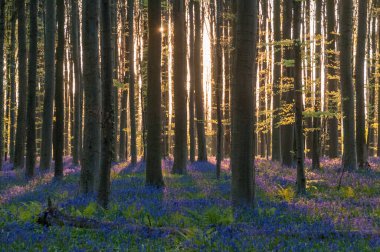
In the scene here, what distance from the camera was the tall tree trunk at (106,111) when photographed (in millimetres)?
10508

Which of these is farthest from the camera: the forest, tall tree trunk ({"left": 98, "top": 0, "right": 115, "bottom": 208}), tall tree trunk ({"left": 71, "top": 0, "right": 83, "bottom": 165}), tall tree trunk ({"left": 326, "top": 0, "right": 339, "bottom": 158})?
tall tree trunk ({"left": 71, "top": 0, "right": 83, "bottom": 165})

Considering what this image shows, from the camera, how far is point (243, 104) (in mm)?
10953

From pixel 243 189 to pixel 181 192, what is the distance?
12.5 ft

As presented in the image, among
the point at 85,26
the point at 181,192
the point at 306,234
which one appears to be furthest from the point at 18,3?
the point at 306,234

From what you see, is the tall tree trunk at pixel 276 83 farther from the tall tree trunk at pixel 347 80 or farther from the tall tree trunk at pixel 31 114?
the tall tree trunk at pixel 31 114

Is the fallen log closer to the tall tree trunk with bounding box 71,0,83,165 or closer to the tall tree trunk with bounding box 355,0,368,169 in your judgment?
the tall tree trunk with bounding box 355,0,368,169

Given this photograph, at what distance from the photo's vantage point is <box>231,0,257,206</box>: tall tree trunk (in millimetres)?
10930

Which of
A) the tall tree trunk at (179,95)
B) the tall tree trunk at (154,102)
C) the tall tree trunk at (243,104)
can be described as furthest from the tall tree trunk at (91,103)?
the tall tree trunk at (179,95)

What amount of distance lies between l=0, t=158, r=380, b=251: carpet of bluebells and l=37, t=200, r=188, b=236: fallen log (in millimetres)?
115

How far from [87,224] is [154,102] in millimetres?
7932

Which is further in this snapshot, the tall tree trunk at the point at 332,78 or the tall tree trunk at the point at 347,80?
the tall tree trunk at the point at 332,78

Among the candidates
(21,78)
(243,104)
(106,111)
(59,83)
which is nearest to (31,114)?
(59,83)

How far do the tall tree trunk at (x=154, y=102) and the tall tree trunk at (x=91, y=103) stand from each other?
2440mm

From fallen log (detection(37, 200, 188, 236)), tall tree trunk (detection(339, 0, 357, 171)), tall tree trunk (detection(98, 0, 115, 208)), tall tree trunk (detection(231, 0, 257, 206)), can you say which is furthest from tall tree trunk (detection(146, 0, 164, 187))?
tall tree trunk (detection(339, 0, 357, 171))
